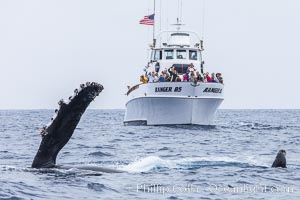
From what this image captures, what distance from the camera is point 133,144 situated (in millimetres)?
28438

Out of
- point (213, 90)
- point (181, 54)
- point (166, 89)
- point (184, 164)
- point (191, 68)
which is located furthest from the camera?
point (181, 54)

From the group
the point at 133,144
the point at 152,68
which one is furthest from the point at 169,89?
the point at 133,144

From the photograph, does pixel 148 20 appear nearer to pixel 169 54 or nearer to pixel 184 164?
pixel 169 54

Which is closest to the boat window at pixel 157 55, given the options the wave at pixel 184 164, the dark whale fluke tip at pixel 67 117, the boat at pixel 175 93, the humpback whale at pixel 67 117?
the boat at pixel 175 93

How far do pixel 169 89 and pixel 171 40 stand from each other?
6890 mm

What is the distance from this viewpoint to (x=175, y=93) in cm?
4359

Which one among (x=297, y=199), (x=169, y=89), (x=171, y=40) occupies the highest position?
(x=171, y=40)

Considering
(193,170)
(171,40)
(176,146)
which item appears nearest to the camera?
(193,170)

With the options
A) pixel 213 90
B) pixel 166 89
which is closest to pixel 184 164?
pixel 166 89

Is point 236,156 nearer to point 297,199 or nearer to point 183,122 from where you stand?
point 297,199

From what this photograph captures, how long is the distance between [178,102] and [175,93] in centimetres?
78

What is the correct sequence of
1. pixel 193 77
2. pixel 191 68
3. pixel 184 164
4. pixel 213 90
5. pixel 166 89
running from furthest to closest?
pixel 191 68
pixel 213 90
pixel 166 89
pixel 193 77
pixel 184 164

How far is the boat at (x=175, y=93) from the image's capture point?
43656 millimetres

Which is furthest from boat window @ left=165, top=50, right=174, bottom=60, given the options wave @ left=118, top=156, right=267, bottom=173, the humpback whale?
the humpback whale
